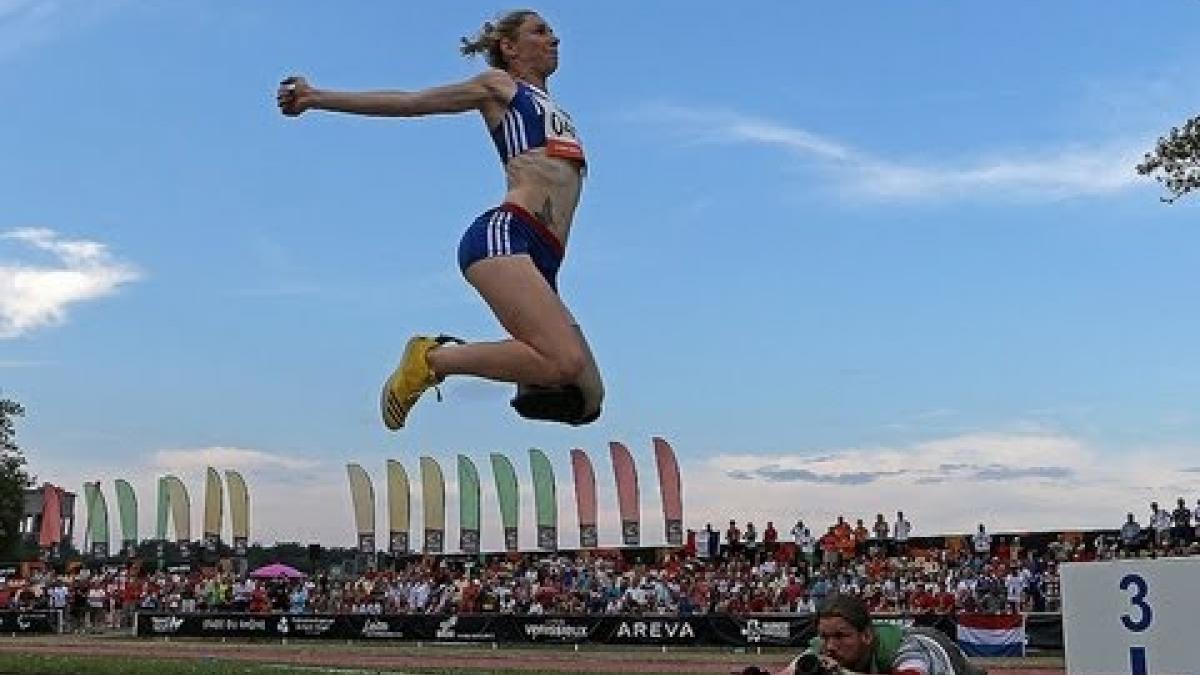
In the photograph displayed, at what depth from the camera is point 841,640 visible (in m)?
6.22

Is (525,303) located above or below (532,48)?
below

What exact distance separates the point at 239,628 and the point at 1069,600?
3028 cm

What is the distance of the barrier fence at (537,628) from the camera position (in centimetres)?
2752

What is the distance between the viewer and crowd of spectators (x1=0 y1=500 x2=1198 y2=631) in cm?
2909

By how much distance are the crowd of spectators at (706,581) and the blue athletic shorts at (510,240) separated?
21.2 metres

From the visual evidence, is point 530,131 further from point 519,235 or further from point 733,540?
point 733,540

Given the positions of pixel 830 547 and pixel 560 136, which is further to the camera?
pixel 830 547

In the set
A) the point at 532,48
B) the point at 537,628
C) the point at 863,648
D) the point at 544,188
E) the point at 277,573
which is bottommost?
the point at 537,628

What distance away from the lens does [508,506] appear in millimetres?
43344

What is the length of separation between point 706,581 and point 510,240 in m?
27.3

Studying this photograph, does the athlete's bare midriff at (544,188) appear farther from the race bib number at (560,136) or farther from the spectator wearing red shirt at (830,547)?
the spectator wearing red shirt at (830,547)

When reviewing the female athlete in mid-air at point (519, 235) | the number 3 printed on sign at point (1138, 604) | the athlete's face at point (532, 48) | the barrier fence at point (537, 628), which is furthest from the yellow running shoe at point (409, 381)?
the barrier fence at point (537, 628)

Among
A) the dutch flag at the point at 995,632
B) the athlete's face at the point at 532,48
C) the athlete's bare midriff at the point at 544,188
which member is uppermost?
the athlete's face at the point at 532,48

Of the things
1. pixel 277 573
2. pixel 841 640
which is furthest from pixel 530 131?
pixel 277 573
